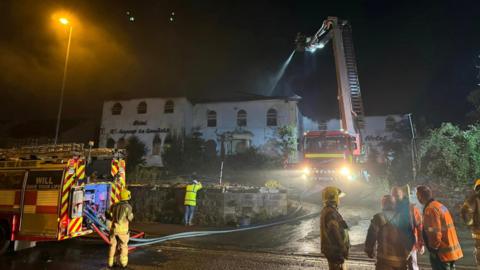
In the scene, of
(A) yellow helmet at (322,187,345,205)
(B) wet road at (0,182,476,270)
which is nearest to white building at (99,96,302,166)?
(B) wet road at (0,182,476,270)

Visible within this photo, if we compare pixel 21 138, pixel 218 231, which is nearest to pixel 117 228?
pixel 218 231

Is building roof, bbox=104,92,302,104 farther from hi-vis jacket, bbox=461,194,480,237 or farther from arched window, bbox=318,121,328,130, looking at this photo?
hi-vis jacket, bbox=461,194,480,237

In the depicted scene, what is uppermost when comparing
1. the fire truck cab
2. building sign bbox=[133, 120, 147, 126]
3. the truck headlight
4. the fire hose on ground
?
building sign bbox=[133, 120, 147, 126]

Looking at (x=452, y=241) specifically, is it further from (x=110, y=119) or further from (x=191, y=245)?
(x=110, y=119)

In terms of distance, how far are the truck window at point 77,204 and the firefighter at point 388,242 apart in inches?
247

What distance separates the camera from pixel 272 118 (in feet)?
92.5

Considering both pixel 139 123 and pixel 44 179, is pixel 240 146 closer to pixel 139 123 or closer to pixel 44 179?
pixel 139 123

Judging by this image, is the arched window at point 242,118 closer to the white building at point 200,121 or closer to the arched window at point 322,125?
the white building at point 200,121

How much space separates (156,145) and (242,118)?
880 centimetres

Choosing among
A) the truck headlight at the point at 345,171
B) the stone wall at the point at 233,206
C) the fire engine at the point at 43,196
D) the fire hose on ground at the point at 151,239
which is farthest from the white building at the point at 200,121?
the fire engine at the point at 43,196

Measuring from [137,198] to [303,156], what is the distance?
838cm

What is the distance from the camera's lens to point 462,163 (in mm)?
12086

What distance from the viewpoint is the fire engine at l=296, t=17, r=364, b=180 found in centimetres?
1470

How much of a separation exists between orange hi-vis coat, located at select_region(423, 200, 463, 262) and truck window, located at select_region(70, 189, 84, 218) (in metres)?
7.06
